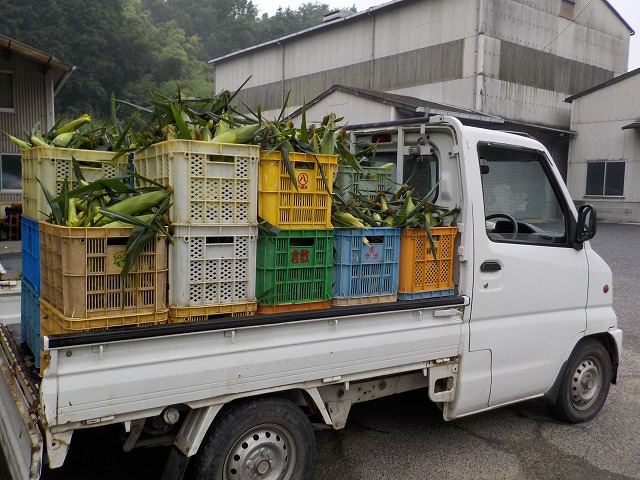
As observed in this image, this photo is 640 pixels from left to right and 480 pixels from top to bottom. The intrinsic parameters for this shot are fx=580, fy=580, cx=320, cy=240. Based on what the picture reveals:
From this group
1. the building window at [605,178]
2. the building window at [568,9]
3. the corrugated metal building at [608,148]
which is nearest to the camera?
the corrugated metal building at [608,148]

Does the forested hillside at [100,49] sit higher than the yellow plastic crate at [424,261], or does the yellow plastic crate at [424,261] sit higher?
the forested hillside at [100,49]

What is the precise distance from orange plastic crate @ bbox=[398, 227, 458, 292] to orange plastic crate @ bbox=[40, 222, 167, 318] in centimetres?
155

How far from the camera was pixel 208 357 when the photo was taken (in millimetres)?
2918

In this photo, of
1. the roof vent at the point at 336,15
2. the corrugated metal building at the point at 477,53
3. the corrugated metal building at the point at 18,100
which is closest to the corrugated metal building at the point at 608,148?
the corrugated metal building at the point at 477,53

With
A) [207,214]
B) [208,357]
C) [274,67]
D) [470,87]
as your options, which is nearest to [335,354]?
[208,357]

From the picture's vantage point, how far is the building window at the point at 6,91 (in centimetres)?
1786

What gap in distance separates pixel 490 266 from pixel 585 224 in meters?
1.02

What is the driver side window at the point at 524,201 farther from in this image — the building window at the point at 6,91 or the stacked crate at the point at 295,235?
the building window at the point at 6,91

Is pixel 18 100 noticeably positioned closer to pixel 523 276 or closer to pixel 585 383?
pixel 523 276

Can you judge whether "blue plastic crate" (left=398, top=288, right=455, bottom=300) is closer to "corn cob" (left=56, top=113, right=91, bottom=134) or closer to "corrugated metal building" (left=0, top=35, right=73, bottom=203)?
"corn cob" (left=56, top=113, right=91, bottom=134)

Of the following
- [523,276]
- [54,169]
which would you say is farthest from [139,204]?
[523,276]

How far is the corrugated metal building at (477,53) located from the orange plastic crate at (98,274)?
17923 millimetres

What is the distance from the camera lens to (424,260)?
3766 millimetres

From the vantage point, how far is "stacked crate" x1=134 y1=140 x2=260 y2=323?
2918 mm
